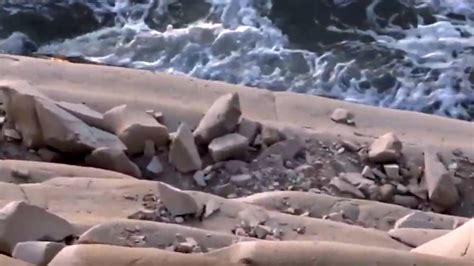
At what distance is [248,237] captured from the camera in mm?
2852

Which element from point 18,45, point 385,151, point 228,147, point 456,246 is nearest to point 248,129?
point 228,147

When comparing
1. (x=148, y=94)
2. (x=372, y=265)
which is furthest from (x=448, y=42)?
(x=372, y=265)

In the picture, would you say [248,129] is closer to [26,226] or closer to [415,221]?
[415,221]

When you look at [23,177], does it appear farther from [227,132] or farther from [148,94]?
[148,94]

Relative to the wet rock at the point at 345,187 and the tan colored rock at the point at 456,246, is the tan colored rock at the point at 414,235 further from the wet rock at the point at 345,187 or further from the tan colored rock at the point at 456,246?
the wet rock at the point at 345,187

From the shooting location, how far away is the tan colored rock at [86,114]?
3.63 meters

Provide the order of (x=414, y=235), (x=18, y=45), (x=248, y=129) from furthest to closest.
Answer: (x=18, y=45), (x=248, y=129), (x=414, y=235)

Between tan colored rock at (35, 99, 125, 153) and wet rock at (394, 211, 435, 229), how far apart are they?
3.47 ft

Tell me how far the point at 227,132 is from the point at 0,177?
39.3 inches

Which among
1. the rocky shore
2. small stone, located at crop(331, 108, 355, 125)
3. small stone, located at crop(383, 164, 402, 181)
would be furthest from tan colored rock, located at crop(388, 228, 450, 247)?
small stone, located at crop(331, 108, 355, 125)

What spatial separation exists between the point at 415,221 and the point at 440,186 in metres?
0.45

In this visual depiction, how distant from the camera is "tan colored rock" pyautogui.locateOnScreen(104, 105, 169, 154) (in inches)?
143

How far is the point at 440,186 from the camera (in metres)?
3.74

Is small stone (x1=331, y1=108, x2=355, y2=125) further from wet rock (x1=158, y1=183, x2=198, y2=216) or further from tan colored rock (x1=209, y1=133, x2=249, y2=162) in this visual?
wet rock (x1=158, y1=183, x2=198, y2=216)
